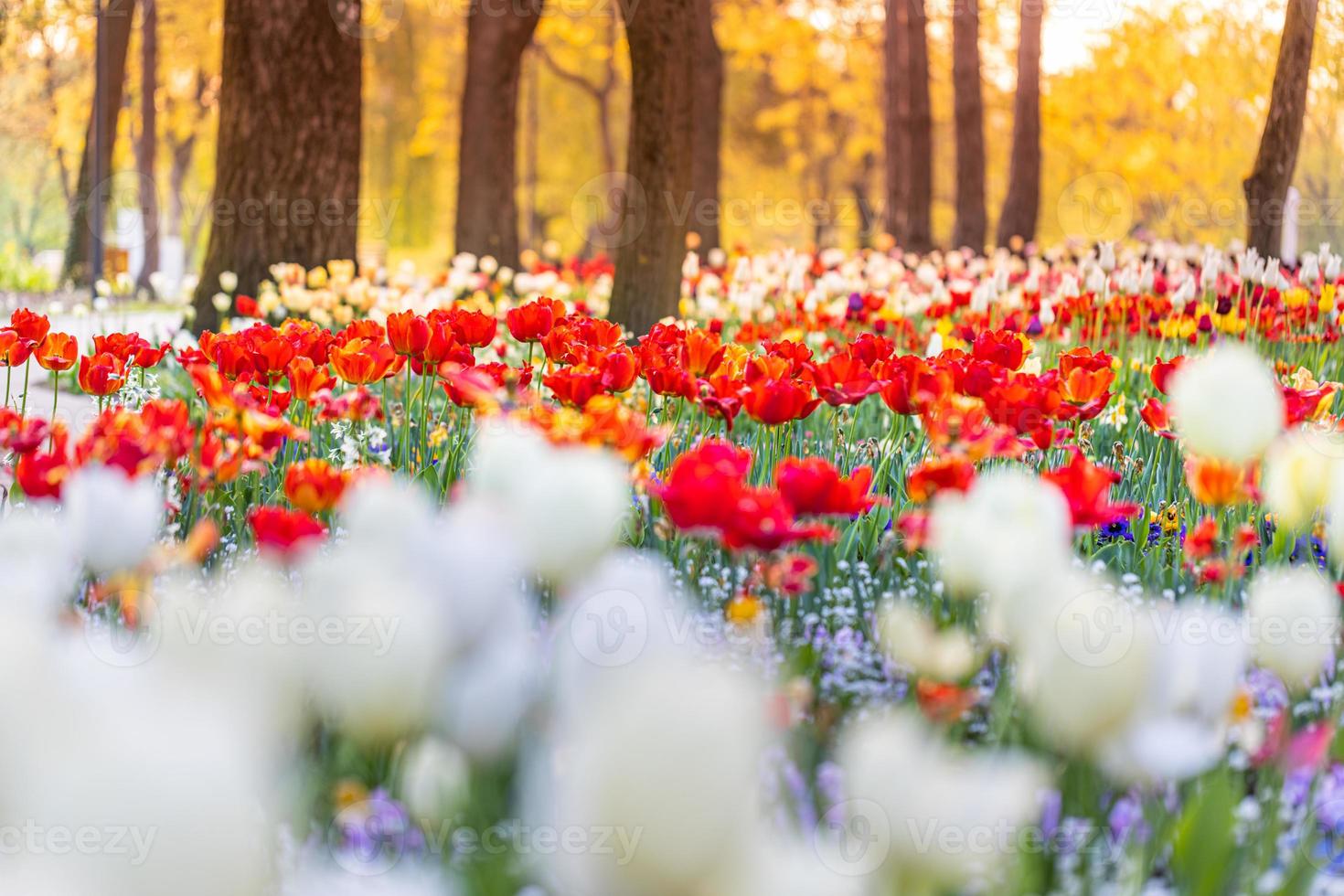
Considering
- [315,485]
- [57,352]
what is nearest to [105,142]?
[57,352]

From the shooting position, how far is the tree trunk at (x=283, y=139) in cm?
828

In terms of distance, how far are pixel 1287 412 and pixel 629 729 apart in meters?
2.24

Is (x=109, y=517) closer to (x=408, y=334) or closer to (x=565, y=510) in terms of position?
(x=565, y=510)

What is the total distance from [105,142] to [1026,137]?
9094mm

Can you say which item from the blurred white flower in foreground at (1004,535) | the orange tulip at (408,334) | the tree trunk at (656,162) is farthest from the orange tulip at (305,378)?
the tree trunk at (656,162)

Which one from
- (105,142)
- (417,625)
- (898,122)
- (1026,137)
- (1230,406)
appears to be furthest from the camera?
(1026,137)

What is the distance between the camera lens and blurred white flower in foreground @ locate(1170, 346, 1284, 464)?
181 cm

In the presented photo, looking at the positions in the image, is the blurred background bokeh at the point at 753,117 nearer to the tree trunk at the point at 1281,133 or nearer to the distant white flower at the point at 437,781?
the tree trunk at the point at 1281,133

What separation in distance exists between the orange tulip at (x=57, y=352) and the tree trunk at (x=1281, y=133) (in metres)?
6.82

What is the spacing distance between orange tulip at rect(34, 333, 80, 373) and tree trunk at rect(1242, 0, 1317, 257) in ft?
22.4

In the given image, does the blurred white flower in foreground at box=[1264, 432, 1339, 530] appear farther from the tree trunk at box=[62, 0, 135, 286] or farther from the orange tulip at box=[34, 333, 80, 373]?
the tree trunk at box=[62, 0, 135, 286]

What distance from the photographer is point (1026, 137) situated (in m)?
14.8

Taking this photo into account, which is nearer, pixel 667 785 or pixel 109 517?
pixel 667 785

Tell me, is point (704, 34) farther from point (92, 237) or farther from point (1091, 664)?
point (1091, 664)
